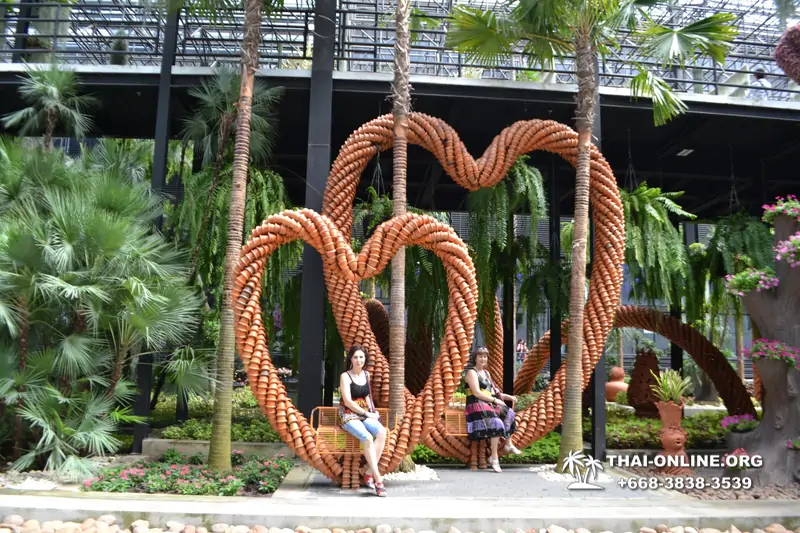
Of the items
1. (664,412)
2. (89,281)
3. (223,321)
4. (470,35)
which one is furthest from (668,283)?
(89,281)

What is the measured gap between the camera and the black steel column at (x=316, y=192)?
744 cm

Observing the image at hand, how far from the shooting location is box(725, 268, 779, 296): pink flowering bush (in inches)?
275

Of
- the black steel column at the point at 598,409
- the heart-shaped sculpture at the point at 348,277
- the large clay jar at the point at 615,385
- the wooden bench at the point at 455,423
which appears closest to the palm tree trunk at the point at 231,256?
the heart-shaped sculpture at the point at 348,277

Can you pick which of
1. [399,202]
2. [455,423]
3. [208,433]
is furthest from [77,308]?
[455,423]

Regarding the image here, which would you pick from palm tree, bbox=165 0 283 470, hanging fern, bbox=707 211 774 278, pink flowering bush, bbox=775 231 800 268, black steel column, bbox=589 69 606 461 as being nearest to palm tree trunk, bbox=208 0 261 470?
palm tree, bbox=165 0 283 470

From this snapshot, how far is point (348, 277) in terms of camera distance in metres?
6.27

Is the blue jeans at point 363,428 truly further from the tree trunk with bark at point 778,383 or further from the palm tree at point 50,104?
the palm tree at point 50,104

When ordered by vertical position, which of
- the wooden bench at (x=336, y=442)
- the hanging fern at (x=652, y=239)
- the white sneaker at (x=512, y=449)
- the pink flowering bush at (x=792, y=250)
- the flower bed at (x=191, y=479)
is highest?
the hanging fern at (x=652, y=239)

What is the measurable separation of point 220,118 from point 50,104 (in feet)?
7.77

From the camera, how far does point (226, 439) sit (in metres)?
6.63

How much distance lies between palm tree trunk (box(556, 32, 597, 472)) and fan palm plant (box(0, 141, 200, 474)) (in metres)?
4.59

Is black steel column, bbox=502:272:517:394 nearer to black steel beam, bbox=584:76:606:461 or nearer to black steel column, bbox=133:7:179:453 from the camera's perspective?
black steel beam, bbox=584:76:606:461

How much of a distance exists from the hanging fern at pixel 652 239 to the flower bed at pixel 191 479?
5479 millimetres

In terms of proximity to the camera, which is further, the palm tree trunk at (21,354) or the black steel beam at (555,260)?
the black steel beam at (555,260)
